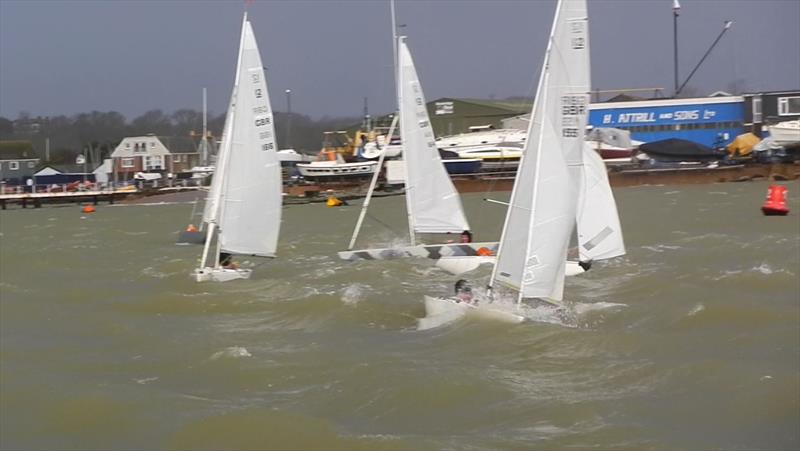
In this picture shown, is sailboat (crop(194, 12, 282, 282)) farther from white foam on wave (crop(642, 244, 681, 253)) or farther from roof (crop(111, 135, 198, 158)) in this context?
roof (crop(111, 135, 198, 158))

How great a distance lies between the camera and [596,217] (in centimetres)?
1972

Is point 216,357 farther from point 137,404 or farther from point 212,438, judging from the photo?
point 212,438

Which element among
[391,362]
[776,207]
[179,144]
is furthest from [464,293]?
[179,144]

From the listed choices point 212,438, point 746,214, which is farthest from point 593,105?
point 212,438

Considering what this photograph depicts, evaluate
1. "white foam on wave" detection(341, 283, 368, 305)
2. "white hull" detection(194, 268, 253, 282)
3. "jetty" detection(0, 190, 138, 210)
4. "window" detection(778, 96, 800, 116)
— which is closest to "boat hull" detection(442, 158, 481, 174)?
"window" detection(778, 96, 800, 116)

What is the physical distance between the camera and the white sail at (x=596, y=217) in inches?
773

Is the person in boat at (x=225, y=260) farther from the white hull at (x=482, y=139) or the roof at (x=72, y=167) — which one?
the roof at (x=72, y=167)

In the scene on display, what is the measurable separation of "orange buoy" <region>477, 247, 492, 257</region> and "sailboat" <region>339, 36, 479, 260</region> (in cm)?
196

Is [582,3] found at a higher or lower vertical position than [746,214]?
higher

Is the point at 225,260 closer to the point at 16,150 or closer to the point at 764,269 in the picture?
the point at 764,269

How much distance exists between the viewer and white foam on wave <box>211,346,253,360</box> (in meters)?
13.4

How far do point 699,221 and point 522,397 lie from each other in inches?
958

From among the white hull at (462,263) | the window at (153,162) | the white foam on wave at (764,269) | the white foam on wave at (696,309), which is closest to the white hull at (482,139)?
the window at (153,162)

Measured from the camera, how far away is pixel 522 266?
1330cm
